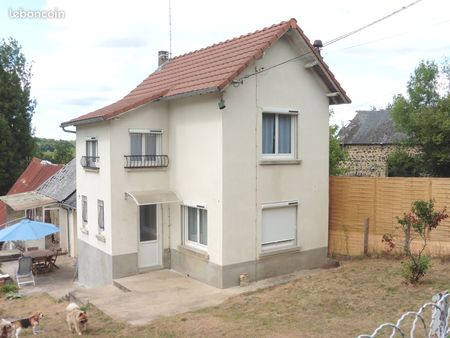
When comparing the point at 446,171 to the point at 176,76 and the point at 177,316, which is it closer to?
the point at 176,76

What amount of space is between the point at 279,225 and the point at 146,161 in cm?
503

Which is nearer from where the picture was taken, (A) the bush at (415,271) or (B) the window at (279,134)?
(A) the bush at (415,271)

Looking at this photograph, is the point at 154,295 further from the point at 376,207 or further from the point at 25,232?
the point at 25,232

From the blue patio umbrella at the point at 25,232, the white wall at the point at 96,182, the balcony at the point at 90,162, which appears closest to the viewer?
the white wall at the point at 96,182

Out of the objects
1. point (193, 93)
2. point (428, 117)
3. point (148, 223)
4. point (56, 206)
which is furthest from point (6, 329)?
point (428, 117)

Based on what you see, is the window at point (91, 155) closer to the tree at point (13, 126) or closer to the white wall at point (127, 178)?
the white wall at point (127, 178)

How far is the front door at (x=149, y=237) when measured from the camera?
600 inches

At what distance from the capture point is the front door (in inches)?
600

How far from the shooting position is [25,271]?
18297 millimetres

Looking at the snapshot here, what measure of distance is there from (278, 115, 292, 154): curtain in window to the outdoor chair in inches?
456

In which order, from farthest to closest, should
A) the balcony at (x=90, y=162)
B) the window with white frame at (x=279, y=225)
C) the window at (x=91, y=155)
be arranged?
1. the window at (x=91, y=155)
2. the balcony at (x=90, y=162)
3. the window with white frame at (x=279, y=225)

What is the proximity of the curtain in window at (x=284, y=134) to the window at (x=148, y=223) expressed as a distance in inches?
192

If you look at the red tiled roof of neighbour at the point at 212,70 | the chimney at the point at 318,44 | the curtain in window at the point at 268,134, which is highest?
the chimney at the point at 318,44

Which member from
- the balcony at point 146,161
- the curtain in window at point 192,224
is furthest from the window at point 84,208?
the curtain in window at point 192,224
